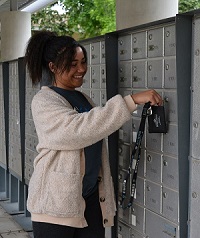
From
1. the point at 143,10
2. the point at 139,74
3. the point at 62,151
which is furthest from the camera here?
the point at 143,10

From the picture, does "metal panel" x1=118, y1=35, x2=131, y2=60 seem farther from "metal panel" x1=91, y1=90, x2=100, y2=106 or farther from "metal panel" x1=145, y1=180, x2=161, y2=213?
"metal panel" x1=145, y1=180, x2=161, y2=213

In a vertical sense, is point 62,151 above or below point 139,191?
above

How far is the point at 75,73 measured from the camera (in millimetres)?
2908

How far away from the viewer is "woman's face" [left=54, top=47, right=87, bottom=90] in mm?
2900

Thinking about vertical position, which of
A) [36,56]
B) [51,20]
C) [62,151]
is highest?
[51,20]

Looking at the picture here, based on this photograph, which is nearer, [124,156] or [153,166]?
[153,166]

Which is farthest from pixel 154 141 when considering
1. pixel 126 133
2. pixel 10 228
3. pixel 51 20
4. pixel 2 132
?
pixel 51 20

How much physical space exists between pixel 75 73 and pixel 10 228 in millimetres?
4059

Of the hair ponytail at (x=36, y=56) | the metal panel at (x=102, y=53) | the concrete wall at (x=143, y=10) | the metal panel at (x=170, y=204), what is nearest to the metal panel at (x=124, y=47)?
the metal panel at (x=102, y=53)

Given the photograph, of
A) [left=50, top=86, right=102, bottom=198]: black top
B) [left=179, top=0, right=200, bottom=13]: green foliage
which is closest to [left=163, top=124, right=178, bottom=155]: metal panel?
[left=50, top=86, right=102, bottom=198]: black top

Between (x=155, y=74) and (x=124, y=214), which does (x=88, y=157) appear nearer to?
(x=155, y=74)

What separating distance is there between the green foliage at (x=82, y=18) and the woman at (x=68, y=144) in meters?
15.3

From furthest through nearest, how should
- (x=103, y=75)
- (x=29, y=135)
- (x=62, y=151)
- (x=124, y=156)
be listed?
1. (x=29, y=135)
2. (x=103, y=75)
3. (x=124, y=156)
4. (x=62, y=151)

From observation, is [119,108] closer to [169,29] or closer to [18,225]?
[169,29]
